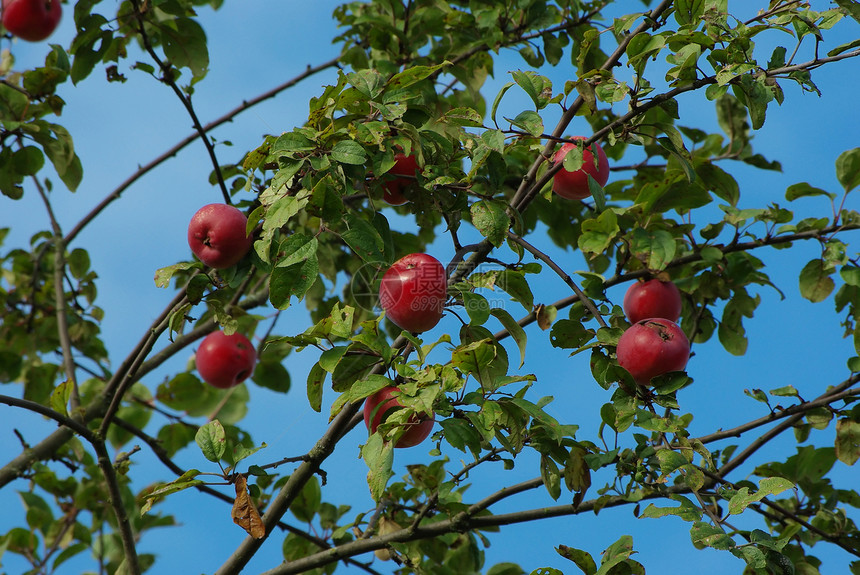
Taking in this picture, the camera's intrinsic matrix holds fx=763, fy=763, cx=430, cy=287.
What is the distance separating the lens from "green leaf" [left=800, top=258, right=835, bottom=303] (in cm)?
257

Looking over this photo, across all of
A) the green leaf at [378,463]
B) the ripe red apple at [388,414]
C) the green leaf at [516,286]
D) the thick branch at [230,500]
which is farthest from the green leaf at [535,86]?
the thick branch at [230,500]

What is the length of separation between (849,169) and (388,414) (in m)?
1.84

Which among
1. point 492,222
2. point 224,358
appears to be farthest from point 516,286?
point 224,358

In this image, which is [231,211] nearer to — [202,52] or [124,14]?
[202,52]

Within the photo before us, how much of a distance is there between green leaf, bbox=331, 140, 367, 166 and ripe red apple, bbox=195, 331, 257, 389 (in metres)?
1.67

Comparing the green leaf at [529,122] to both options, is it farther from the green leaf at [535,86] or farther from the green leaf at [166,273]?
the green leaf at [166,273]

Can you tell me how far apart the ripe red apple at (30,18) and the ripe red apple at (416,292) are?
3149 millimetres

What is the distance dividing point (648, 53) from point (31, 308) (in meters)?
3.33

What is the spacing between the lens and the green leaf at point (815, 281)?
8.43ft

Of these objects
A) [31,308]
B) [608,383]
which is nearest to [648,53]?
[608,383]

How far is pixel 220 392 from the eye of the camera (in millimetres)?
3670

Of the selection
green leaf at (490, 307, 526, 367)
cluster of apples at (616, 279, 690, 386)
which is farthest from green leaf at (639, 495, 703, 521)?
green leaf at (490, 307, 526, 367)

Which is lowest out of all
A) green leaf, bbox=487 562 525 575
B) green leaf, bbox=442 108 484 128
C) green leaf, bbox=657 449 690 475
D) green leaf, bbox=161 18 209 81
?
green leaf, bbox=657 449 690 475

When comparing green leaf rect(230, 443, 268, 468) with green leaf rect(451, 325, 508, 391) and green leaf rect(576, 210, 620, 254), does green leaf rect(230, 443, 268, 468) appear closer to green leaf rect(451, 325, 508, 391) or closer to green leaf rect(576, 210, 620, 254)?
green leaf rect(451, 325, 508, 391)
